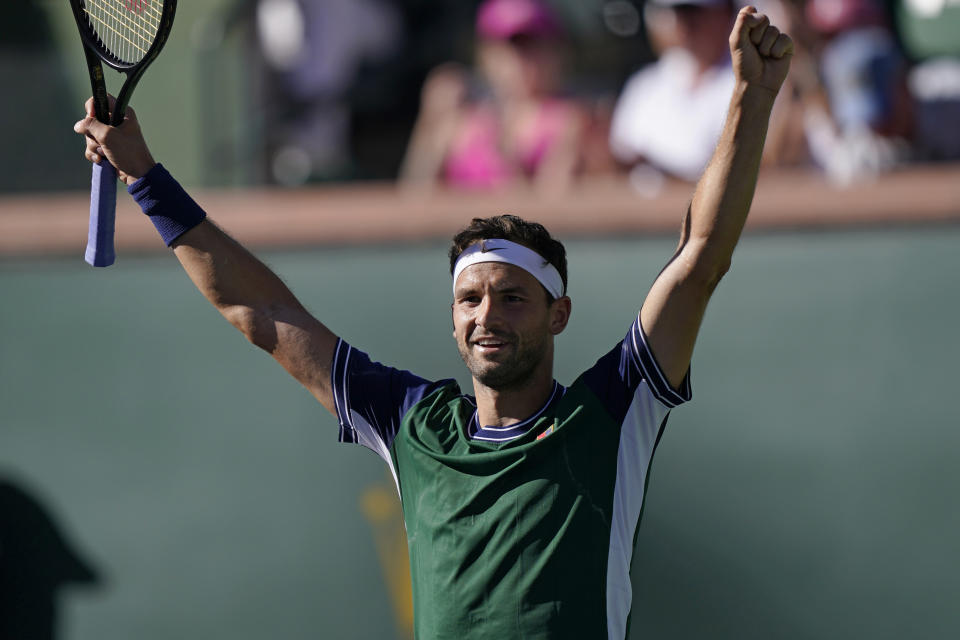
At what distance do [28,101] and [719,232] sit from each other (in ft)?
14.5

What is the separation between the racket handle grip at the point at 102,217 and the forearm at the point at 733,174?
4.50 ft

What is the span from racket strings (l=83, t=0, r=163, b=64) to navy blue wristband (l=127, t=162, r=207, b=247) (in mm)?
372

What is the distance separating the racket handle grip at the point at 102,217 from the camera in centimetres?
301

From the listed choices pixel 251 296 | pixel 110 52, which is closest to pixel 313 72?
pixel 110 52

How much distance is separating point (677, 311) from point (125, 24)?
65.8 inches

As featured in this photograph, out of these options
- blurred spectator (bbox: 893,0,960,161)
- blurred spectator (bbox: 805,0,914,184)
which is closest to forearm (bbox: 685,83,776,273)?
blurred spectator (bbox: 805,0,914,184)

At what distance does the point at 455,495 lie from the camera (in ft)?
9.29

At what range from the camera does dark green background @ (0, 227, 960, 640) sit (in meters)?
5.05

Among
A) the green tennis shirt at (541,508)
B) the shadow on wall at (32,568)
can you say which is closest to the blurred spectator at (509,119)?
the shadow on wall at (32,568)

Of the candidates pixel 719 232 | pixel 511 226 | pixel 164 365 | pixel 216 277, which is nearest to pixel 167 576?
pixel 164 365

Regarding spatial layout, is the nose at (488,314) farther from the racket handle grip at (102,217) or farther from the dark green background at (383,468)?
the dark green background at (383,468)

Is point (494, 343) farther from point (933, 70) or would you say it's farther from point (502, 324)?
point (933, 70)

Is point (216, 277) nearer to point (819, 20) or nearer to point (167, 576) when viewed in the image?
point (167, 576)

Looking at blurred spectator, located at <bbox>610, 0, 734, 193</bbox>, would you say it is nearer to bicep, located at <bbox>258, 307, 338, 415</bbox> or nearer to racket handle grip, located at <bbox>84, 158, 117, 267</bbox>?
bicep, located at <bbox>258, 307, 338, 415</bbox>
